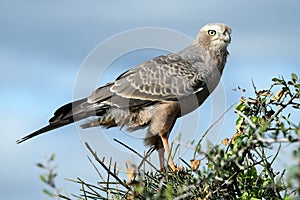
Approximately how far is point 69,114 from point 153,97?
94cm

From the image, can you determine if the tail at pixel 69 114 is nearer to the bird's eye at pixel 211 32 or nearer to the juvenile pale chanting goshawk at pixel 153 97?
the juvenile pale chanting goshawk at pixel 153 97

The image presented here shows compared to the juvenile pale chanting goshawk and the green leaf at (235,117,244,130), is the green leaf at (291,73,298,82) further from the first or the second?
the juvenile pale chanting goshawk

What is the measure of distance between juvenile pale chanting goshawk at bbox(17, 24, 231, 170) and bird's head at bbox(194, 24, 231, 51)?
0.06ft

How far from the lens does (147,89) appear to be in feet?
19.1

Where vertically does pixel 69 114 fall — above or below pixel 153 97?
below

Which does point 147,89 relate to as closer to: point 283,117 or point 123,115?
point 123,115

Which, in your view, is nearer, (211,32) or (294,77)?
(294,77)

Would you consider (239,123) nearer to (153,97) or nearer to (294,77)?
(294,77)

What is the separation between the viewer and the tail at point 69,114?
5234 millimetres

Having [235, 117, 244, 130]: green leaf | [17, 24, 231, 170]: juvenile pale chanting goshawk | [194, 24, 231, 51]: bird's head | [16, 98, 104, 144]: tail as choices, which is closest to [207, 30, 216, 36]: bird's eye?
[194, 24, 231, 51]: bird's head

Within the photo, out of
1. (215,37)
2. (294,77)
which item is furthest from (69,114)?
(294,77)

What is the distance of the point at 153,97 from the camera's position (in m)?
5.68

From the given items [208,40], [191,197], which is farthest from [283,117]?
[208,40]

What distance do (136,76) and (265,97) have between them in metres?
3.00
